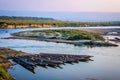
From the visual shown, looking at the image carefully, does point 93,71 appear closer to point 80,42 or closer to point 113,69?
point 113,69

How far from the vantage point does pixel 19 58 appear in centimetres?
2355

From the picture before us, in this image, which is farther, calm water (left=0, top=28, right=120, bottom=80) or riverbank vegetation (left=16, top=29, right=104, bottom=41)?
riverbank vegetation (left=16, top=29, right=104, bottom=41)

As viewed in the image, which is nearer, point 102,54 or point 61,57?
point 61,57

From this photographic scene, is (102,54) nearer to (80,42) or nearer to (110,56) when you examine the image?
(110,56)

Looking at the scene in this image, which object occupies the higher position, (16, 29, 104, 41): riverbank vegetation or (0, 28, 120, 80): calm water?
(16, 29, 104, 41): riverbank vegetation

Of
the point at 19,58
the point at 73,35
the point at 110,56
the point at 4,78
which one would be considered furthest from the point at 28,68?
the point at 73,35

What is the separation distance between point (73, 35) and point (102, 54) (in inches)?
474

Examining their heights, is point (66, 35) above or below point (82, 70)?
above

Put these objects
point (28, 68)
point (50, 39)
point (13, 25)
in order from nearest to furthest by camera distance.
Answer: point (28, 68), point (50, 39), point (13, 25)

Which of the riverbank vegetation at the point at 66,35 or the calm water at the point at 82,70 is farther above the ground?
the riverbank vegetation at the point at 66,35

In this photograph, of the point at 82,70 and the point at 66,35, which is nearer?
the point at 82,70

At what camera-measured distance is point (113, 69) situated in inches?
889

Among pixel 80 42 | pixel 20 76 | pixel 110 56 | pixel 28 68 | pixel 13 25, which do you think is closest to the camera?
pixel 20 76

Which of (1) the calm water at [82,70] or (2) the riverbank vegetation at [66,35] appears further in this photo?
(2) the riverbank vegetation at [66,35]
